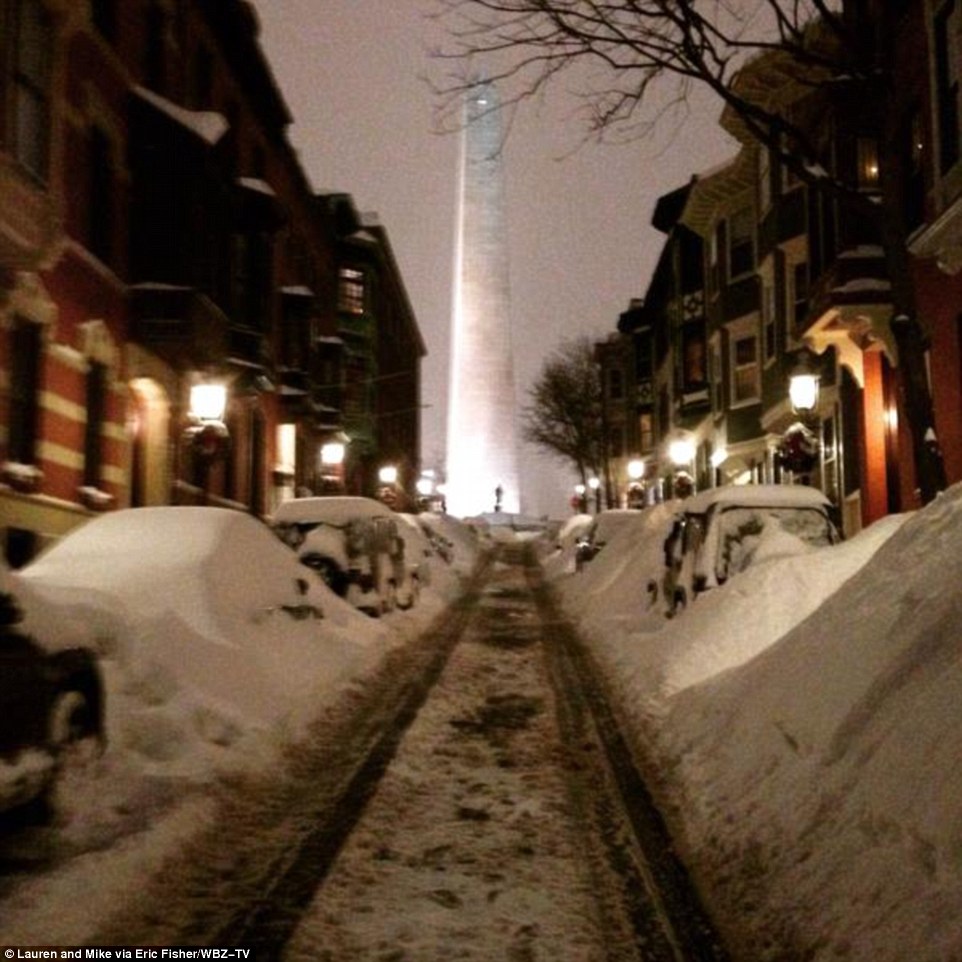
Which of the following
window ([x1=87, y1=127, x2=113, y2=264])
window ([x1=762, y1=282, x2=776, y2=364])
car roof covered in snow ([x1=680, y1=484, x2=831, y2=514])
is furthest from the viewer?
window ([x1=762, y1=282, x2=776, y2=364])

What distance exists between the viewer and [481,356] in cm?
8738

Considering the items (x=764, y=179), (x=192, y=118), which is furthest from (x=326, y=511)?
(x=764, y=179)

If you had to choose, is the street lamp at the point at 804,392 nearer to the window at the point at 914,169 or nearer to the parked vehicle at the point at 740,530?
the window at the point at 914,169

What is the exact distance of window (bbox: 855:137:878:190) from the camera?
22719 millimetres

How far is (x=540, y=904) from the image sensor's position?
19.0 feet

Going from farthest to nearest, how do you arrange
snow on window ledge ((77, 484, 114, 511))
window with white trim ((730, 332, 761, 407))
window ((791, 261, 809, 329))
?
window with white trim ((730, 332, 761, 407)) < window ((791, 261, 809, 329)) < snow on window ledge ((77, 484, 114, 511))

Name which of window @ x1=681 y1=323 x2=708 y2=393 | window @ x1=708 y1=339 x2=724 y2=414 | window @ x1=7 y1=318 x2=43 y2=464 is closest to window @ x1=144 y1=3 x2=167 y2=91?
window @ x1=7 y1=318 x2=43 y2=464

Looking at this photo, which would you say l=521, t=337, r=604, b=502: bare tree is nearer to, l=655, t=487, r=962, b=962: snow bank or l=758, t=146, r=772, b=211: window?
l=758, t=146, r=772, b=211: window

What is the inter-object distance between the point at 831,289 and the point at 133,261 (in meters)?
11.3

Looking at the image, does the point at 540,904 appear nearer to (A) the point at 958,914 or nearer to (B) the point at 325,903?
(B) the point at 325,903

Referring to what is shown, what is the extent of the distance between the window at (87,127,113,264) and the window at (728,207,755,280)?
2004 centimetres

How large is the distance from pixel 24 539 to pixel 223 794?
1003cm

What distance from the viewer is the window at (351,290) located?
187 feet

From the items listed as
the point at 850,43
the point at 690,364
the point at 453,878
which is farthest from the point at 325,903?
the point at 690,364
